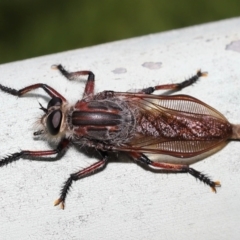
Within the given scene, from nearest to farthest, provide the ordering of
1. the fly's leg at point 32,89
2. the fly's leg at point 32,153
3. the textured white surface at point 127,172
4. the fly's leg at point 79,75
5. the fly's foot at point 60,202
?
the textured white surface at point 127,172, the fly's foot at point 60,202, the fly's leg at point 32,153, the fly's leg at point 32,89, the fly's leg at point 79,75

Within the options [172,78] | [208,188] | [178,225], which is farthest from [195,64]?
[178,225]

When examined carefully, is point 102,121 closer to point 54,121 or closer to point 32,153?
point 54,121

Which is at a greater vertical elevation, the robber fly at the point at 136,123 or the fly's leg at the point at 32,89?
the fly's leg at the point at 32,89

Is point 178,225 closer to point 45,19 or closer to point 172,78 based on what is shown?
point 172,78

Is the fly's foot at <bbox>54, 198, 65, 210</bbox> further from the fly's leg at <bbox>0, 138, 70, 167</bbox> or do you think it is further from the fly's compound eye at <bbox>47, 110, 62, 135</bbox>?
the fly's compound eye at <bbox>47, 110, 62, 135</bbox>

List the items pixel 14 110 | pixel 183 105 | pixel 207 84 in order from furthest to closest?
pixel 183 105, pixel 207 84, pixel 14 110

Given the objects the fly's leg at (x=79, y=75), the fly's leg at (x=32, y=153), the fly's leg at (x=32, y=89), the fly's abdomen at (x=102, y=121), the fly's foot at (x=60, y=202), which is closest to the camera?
the fly's foot at (x=60, y=202)

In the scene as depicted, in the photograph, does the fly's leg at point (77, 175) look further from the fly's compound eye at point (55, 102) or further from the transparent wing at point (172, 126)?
the fly's compound eye at point (55, 102)

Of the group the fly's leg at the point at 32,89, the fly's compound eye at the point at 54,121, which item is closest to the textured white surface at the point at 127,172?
the fly's leg at the point at 32,89
